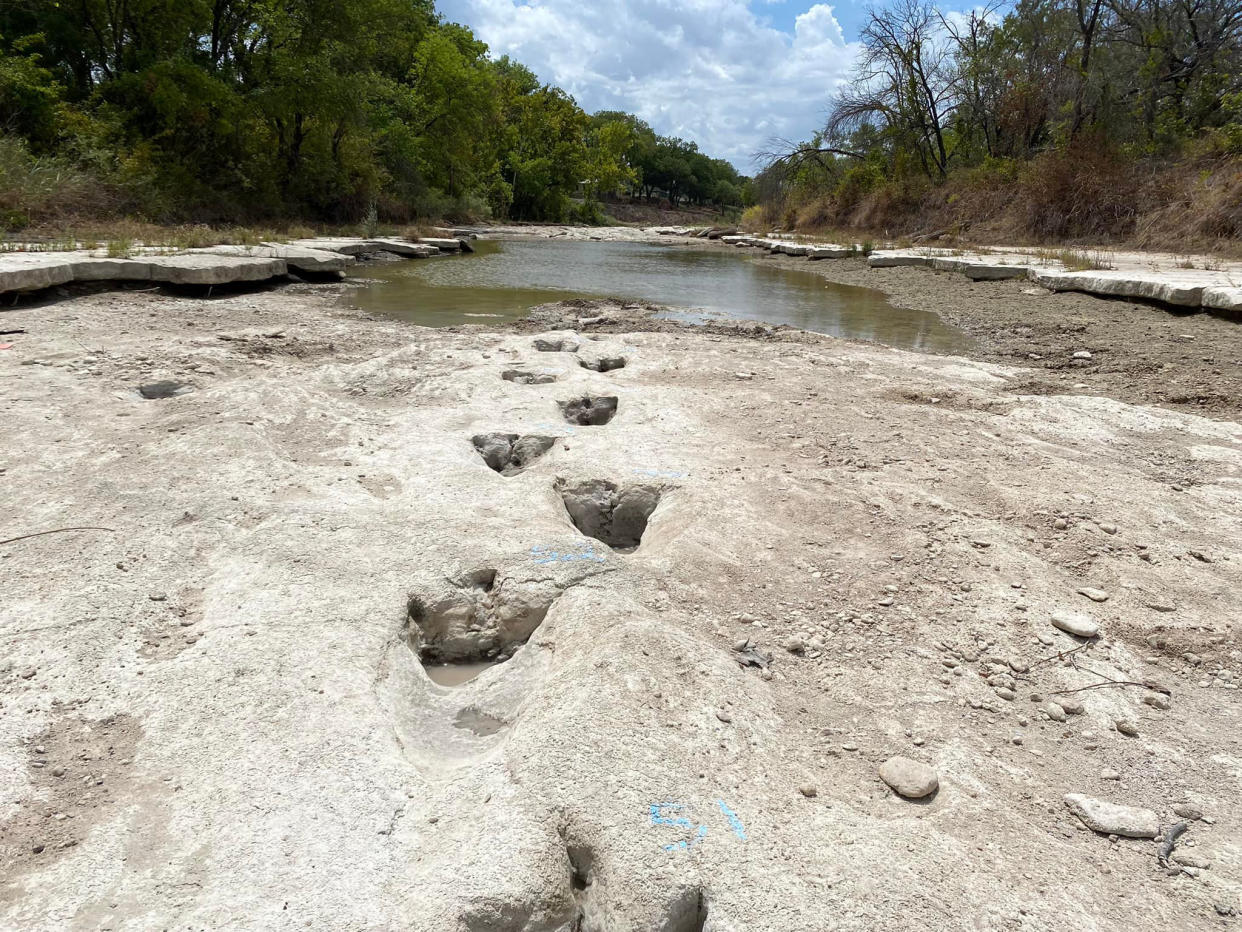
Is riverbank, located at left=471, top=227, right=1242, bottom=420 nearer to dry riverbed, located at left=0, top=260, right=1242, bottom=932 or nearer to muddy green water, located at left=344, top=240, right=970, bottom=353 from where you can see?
muddy green water, located at left=344, top=240, right=970, bottom=353

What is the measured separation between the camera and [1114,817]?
1847mm

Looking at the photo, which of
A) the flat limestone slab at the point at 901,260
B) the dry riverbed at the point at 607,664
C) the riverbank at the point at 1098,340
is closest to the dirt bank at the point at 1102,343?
the riverbank at the point at 1098,340

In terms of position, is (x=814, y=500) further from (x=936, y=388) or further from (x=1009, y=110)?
(x=1009, y=110)

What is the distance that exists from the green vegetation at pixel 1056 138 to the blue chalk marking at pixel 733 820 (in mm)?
14762

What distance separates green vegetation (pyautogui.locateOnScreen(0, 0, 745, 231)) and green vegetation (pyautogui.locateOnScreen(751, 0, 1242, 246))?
14.5 m

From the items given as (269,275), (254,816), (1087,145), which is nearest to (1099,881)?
(254,816)

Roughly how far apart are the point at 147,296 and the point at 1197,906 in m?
9.56

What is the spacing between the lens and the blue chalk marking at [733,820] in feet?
5.56

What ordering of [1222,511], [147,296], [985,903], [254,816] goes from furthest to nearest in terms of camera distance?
[147,296], [1222,511], [254,816], [985,903]

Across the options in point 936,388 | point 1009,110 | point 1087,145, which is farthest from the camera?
point 1009,110

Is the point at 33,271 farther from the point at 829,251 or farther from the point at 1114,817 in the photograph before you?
the point at 829,251

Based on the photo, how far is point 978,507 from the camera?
11.7 feet

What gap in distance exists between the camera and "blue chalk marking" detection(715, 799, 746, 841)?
66.7 inches

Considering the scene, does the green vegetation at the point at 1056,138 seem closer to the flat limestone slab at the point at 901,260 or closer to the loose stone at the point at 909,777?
the flat limestone slab at the point at 901,260
